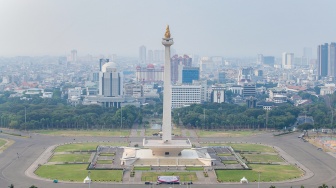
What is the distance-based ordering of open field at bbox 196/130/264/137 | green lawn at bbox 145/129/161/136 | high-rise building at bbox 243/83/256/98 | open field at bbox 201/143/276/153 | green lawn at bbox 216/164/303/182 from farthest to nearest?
high-rise building at bbox 243/83/256/98 < green lawn at bbox 145/129/161/136 < open field at bbox 196/130/264/137 < open field at bbox 201/143/276/153 < green lawn at bbox 216/164/303/182

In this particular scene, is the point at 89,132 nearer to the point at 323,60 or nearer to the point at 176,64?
the point at 176,64

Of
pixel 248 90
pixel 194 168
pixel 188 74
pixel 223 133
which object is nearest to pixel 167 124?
pixel 194 168

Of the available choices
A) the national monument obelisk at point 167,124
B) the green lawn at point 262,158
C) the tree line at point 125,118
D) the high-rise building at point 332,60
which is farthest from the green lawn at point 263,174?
the high-rise building at point 332,60

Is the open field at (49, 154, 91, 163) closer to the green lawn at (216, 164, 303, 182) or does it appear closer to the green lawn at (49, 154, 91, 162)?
the green lawn at (49, 154, 91, 162)

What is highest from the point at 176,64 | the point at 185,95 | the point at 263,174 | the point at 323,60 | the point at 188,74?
the point at 323,60

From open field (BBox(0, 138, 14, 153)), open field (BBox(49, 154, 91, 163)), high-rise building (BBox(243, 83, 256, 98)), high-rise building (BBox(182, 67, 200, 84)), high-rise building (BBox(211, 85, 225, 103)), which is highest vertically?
high-rise building (BBox(182, 67, 200, 84))

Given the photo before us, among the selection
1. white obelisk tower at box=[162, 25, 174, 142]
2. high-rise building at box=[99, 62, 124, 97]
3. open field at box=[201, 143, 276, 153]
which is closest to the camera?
white obelisk tower at box=[162, 25, 174, 142]

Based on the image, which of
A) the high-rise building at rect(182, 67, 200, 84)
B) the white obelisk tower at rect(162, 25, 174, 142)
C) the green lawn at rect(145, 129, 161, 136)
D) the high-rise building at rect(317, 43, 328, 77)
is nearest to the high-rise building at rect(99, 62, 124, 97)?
the green lawn at rect(145, 129, 161, 136)

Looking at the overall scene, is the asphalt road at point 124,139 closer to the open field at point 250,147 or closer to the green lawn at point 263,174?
the green lawn at point 263,174

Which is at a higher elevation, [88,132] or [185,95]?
[185,95]
